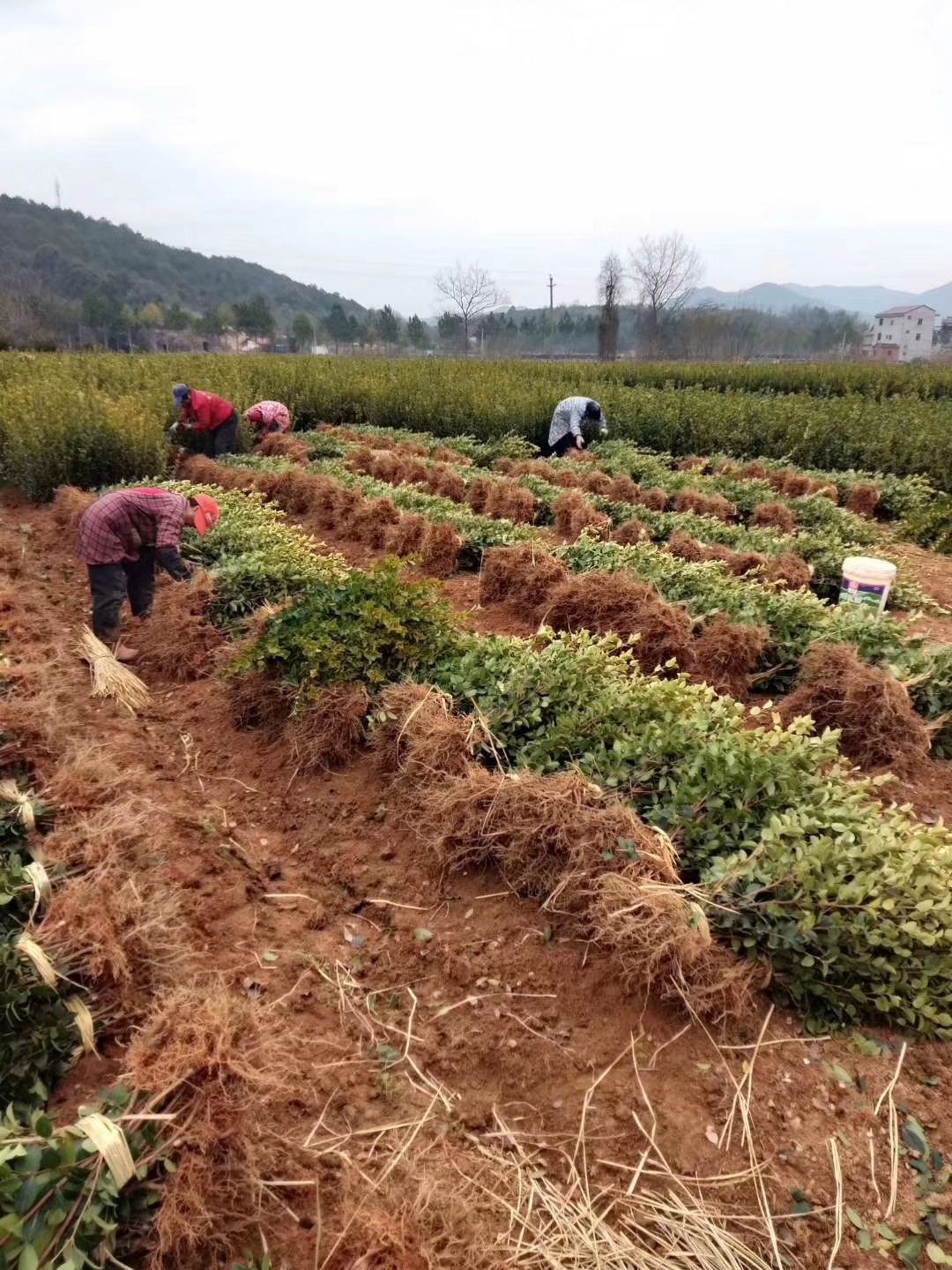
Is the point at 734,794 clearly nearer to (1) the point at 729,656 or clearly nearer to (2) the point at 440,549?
(1) the point at 729,656

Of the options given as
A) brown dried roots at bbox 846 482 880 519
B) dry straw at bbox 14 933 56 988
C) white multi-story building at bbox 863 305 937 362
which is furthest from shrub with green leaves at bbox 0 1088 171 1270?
white multi-story building at bbox 863 305 937 362

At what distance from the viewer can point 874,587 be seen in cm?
576

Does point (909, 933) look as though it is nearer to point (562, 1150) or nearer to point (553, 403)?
point (562, 1150)

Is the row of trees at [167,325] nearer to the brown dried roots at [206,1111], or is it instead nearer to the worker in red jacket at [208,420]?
the worker in red jacket at [208,420]

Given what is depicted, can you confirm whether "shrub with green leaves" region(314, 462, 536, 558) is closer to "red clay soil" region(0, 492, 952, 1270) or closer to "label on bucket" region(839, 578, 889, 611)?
"label on bucket" region(839, 578, 889, 611)

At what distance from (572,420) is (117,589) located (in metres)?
9.66

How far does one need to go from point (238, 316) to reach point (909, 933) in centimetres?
7744

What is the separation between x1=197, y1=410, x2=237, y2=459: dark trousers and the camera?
12.1 metres

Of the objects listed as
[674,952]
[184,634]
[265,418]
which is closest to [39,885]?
[674,952]

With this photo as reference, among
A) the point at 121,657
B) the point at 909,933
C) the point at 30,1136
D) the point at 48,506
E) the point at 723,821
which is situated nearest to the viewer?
the point at 30,1136

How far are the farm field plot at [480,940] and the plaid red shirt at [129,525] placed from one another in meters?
0.81

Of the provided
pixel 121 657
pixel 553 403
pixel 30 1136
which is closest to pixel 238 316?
pixel 553 403

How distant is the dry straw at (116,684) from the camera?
4.98 m

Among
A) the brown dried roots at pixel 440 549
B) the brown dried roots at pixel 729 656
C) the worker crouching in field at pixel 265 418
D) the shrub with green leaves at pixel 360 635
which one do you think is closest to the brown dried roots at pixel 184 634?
the shrub with green leaves at pixel 360 635
